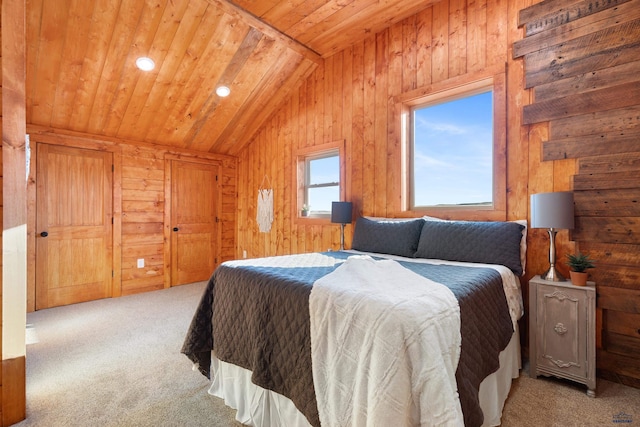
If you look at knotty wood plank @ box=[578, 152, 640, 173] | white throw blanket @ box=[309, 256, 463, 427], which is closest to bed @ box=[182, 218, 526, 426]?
white throw blanket @ box=[309, 256, 463, 427]

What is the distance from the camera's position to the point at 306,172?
14.1 feet

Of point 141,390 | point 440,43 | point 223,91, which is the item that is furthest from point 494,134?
point 141,390

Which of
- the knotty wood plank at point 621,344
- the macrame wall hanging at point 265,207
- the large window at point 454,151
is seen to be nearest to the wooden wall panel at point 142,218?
Answer: the macrame wall hanging at point 265,207

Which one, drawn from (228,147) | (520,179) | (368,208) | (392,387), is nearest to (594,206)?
(520,179)

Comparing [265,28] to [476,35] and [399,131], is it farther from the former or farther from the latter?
[476,35]

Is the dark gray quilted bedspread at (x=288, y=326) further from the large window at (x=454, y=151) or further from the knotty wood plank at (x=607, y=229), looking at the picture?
the large window at (x=454, y=151)

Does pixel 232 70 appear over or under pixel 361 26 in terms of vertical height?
under

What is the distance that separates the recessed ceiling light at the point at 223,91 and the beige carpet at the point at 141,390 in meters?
2.84

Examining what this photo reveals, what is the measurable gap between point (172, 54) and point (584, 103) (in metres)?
3.74

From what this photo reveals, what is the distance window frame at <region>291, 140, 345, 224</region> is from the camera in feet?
12.3

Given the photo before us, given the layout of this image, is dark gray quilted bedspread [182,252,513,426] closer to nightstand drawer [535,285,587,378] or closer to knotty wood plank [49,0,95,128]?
nightstand drawer [535,285,587,378]

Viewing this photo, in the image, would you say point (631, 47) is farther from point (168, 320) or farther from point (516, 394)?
point (168, 320)

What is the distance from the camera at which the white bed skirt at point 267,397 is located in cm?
141

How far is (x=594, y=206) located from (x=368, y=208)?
1.90m
